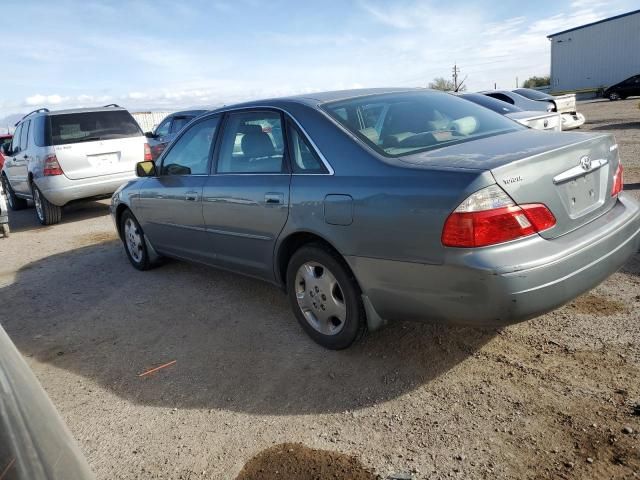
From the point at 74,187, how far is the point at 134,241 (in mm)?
3773

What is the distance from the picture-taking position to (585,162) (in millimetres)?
2896

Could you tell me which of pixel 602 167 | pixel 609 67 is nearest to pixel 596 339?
pixel 602 167

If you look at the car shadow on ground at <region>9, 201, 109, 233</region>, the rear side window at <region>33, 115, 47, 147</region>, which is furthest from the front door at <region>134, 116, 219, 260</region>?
the car shadow on ground at <region>9, 201, 109, 233</region>

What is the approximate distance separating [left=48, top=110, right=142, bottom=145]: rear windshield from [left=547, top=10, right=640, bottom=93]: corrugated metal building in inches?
1673

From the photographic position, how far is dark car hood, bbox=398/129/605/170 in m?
2.66

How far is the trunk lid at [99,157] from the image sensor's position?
8.70 metres

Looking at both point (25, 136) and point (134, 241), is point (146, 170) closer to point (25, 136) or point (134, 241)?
point (134, 241)

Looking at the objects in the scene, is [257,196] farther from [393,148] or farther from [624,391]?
[624,391]

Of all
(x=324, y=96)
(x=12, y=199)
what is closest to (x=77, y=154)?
(x=12, y=199)

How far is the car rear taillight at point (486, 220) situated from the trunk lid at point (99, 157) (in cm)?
783

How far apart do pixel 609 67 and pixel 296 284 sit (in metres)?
48.5

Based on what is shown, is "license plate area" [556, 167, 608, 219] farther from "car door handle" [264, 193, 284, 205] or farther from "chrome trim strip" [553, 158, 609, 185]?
"car door handle" [264, 193, 284, 205]

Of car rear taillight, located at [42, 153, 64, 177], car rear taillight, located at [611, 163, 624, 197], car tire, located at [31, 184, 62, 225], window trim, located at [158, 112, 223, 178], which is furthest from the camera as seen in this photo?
car tire, located at [31, 184, 62, 225]

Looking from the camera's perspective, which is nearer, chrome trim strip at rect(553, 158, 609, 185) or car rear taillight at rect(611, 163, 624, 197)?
chrome trim strip at rect(553, 158, 609, 185)
